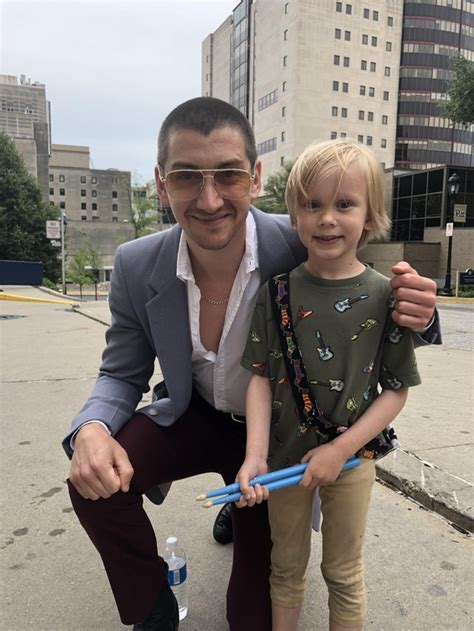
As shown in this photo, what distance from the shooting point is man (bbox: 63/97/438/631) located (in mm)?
1767

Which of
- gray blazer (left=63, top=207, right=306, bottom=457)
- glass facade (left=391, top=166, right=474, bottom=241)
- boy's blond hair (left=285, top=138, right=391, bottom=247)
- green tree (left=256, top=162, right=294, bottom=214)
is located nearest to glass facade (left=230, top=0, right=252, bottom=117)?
green tree (left=256, top=162, right=294, bottom=214)

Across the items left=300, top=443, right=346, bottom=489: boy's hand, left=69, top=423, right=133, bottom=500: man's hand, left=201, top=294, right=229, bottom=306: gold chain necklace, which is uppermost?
left=201, top=294, right=229, bottom=306: gold chain necklace

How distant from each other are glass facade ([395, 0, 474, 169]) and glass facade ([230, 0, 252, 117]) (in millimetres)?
21574

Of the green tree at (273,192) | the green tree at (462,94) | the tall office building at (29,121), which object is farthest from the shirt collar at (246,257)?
the tall office building at (29,121)

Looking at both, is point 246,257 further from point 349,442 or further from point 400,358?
point 349,442

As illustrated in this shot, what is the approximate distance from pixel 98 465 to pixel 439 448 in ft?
8.40

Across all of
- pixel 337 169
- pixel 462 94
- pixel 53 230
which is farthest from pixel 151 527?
pixel 53 230

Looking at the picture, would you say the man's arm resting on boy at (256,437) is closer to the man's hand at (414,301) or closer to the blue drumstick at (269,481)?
the blue drumstick at (269,481)

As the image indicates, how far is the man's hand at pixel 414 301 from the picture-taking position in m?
1.52

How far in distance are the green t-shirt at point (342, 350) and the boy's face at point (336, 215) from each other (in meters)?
0.10

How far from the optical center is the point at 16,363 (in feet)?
21.5

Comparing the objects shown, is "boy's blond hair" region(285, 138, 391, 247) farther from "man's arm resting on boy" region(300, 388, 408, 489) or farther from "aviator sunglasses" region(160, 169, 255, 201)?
"man's arm resting on boy" region(300, 388, 408, 489)

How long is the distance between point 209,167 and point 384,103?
241 ft

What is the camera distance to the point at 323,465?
153cm
